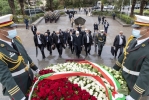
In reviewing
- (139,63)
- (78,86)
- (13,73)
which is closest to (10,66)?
(13,73)

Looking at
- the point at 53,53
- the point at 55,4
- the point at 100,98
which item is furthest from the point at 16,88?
the point at 55,4

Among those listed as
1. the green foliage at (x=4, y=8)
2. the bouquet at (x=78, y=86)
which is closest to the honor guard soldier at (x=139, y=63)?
the bouquet at (x=78, y=86)

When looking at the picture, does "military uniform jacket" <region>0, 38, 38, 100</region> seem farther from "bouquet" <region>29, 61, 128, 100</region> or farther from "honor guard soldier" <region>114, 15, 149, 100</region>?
"honor guard soldier" <region>114, 15, 149, 100</region>

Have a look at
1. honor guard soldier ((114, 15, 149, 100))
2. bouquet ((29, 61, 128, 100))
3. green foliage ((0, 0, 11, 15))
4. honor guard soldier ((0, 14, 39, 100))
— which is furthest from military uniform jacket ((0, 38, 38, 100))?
green foliage ((0, 0, 11, 15))

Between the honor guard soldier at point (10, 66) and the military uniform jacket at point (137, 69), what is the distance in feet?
6.21

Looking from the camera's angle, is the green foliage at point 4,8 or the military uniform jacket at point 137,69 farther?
the green foliage at point 4,8

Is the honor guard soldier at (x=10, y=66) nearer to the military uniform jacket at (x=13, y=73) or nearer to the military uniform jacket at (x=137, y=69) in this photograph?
the military uniform jacket at (x=13, y=73)

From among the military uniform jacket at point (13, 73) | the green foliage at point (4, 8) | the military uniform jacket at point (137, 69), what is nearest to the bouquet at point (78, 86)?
the military uniform jacket at point (137, 69)

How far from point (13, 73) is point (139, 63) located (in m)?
2.26

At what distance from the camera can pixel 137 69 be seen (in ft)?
8.93

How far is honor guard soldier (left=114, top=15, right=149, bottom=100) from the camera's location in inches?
96.4

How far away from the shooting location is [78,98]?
7.90ft

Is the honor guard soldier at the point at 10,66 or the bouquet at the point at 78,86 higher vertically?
the honor guard soldier at the point at 10,66

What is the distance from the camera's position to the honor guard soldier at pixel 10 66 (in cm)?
247
